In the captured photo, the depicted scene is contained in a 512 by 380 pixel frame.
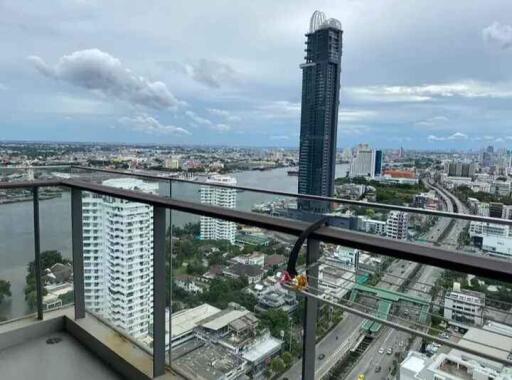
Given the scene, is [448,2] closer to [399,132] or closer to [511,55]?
[399,132]

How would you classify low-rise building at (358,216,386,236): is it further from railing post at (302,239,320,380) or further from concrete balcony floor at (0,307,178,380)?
concrete balcony floor at (0,307,178,380)

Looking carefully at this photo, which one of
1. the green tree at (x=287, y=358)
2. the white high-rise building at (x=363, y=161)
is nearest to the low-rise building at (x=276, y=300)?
the green tree at (x=287, y=358)

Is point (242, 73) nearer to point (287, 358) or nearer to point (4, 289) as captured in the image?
point (4, 289)

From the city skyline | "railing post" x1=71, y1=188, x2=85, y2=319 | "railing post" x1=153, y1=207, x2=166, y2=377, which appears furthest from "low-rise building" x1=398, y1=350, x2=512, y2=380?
the city skyline

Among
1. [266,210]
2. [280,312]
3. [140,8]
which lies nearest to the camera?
[280,312]

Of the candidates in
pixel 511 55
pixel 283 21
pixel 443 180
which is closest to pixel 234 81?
pixel 283 21
